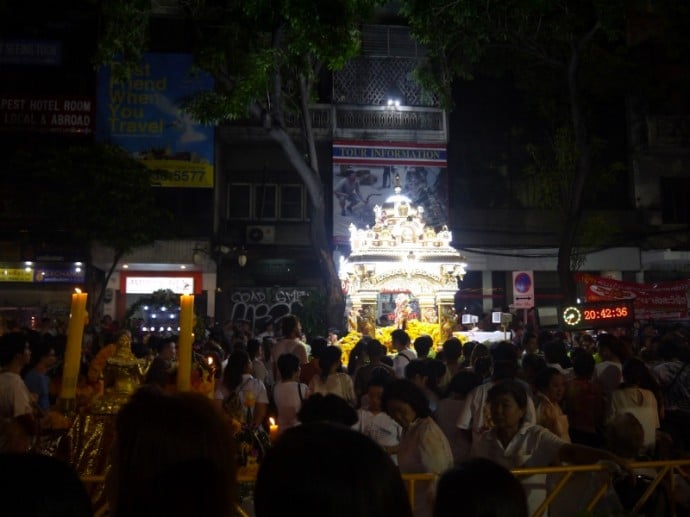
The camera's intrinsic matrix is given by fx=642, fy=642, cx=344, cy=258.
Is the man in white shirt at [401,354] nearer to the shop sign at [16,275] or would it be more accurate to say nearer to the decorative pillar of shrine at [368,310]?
the decorative pillar of shrine at [368,310]

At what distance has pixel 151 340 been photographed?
9.52m

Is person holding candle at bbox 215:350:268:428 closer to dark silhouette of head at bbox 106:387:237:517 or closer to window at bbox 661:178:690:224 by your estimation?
dark silhouette of head at bbox 106:387:237:517

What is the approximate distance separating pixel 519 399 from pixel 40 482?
3.16m

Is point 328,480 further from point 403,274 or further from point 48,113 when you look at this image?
point 48,113

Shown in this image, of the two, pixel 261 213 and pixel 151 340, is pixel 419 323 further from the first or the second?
pixel 261 213

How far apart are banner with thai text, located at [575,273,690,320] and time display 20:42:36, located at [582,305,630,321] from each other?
4.19 metres

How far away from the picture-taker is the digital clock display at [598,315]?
33.6 feet

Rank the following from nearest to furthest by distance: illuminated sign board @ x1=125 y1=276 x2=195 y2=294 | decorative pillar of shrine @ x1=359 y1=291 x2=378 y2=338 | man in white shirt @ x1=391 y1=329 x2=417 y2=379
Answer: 1. man in white shirt @ x1=391 y1=329 x2=417 y2=379
2. decorative pillar of shrine @ x1=359 y1=291 x2=378 y2=338
3. illuminated sign board @ x1=125 y1=276 x2=195 y2=294

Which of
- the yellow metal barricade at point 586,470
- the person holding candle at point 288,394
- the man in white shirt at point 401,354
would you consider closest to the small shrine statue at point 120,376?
the yellow metal barricade at point 586,470

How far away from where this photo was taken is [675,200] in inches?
850

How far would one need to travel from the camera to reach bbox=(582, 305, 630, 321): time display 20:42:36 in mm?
10273

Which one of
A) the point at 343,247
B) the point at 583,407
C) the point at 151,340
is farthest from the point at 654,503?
the point at 343,247

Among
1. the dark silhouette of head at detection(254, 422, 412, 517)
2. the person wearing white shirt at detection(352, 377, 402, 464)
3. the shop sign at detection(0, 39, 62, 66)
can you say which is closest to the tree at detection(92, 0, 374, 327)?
the shop sign at detection(0, 39, 62, 66)

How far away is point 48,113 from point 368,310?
13085 millimetres
